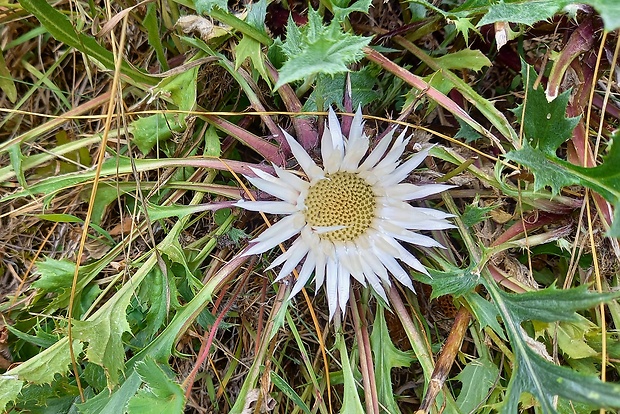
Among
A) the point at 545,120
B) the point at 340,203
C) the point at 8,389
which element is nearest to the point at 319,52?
the point at 340,203

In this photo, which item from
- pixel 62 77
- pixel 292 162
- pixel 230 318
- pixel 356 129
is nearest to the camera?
pixel 356 129

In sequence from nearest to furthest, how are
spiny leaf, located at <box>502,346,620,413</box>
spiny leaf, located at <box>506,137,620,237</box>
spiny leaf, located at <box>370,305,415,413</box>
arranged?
spiny leaf, located at <box>502,346,620,413</box>, spiny leaf, located at <box>506,137,620,237</box>, spiny leaf, located at <box>370,305,415,413</box>

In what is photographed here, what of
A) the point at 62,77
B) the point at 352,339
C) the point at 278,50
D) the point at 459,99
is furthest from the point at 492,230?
the point at 62,77

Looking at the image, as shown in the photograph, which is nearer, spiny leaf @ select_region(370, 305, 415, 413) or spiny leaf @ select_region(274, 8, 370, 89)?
spiny leaf @ select_region(274, 8, 370, 89)

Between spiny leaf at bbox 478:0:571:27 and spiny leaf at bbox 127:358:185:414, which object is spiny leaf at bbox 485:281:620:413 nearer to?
spiny leaf at bbox 478:0:571:27

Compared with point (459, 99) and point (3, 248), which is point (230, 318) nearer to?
point (3, 248)

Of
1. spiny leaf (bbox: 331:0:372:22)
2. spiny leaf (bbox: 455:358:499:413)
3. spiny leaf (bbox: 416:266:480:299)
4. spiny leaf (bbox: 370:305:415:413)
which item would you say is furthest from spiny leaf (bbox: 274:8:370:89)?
spiny leaf (bbox: 455:358:499:413)

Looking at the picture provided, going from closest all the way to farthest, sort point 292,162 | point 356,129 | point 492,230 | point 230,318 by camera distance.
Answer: point 356,129 → point 292,162 → point 492,230 → point 230,318
